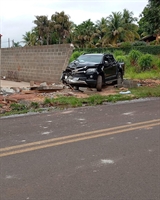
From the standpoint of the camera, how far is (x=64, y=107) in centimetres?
945

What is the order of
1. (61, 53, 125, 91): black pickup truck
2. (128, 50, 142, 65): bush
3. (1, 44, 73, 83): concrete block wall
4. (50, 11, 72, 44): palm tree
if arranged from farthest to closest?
(50, 11, 72, 44): palm tree, (128, 50, 142, 65): bush, (1, 44, 73, 83): concrete block wall, (61, 53, 125, 91): black pickup truck

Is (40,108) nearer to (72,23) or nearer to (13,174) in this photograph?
(13,174)

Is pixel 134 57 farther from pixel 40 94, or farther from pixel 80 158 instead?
pixel 80 158

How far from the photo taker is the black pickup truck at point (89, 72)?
12727 mm

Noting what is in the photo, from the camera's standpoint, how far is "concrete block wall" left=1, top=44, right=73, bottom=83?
16656 mm

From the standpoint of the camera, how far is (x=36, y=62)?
740 inches

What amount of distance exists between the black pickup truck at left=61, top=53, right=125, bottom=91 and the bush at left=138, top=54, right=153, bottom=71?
33.0 feet

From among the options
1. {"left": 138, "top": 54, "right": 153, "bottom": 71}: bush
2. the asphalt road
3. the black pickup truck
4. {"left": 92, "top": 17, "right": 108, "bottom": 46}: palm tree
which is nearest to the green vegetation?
the asphalt road

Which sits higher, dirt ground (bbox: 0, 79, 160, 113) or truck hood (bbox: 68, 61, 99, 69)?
truck hood (bbox: 68, 61, 99, 69)

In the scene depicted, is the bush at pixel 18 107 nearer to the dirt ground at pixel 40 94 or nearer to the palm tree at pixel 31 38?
the dirt ground at pixel 40 94

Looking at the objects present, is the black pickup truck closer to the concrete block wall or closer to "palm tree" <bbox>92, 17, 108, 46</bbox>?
the concrete block wall

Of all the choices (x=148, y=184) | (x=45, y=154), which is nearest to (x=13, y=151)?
(x=45, y=154)

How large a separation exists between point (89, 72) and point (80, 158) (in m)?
8.41

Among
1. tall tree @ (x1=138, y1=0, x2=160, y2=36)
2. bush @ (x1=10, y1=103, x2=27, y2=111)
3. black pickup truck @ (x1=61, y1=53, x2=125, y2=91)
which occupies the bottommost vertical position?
bush @ (x1=10, y1=103, x2=27, y2=111)
